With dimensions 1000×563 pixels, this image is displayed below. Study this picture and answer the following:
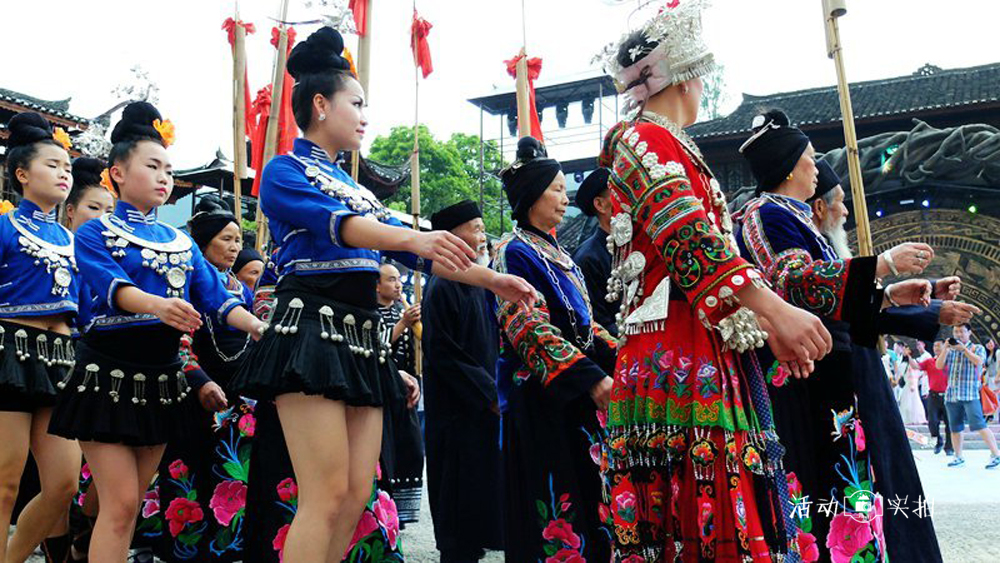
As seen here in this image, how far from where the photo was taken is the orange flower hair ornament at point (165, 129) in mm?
3866

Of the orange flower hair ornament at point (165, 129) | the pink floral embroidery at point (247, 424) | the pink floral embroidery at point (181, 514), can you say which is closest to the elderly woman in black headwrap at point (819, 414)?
the orange flower hair ornament at point (165, 129)

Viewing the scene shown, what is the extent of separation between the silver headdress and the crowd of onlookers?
13.5 ft

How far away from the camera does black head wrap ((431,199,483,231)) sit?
4.22 m

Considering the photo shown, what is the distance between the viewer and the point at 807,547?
3.06 meters

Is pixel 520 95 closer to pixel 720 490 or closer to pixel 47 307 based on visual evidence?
pixel 47 307

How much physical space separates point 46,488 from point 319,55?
7.53 ft

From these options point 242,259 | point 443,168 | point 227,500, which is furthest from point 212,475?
point 443,168

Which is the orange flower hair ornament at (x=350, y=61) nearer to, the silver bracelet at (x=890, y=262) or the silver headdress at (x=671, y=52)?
the silver headdress at (x=671, y=52)

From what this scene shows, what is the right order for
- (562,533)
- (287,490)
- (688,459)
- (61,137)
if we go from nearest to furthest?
(688,459) → (562,533) → (287,490) → (61,137)

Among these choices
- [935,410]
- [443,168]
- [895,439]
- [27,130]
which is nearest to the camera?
[895,439]

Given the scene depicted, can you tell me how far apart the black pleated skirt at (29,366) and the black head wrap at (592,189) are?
256 centimetres

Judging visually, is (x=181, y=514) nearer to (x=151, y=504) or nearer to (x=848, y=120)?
(x=151, y=504)

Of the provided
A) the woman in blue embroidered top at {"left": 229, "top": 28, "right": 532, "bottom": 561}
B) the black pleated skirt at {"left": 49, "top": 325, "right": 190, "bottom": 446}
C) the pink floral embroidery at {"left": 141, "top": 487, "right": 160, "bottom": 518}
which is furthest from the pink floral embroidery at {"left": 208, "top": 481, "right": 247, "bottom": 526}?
the woman in blue embroidered top at {"left": 229, "top": 28, "right": 532, "bottom": 561}

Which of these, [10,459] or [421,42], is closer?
[10,459]
